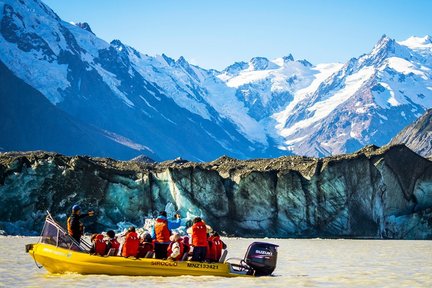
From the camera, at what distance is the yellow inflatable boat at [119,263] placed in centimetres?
3056

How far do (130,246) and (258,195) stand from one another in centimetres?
5340

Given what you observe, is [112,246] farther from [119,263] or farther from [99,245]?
[119,263]

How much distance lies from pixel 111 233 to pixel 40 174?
1950 inches

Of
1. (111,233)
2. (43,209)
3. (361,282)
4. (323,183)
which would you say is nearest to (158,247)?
(111,233)

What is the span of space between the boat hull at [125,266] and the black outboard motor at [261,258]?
1.11m

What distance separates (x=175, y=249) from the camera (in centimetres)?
3081

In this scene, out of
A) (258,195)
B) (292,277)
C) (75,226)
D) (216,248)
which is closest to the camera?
(216,248)

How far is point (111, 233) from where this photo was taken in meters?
32.2

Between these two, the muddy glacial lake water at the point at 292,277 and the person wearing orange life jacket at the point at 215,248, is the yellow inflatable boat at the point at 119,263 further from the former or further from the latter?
the person wearing orange life jacket at the point at 215,248

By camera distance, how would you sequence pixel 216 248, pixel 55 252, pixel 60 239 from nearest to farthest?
pixel 55 252 → pixel 60 239 → pixel 216 248

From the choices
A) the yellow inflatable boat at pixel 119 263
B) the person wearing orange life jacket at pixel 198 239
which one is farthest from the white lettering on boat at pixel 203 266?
the person wearing orange life jacket at pixel 198 239

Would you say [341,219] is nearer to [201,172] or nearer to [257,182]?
[257,182]

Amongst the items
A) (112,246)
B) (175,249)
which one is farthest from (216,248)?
(112,246)

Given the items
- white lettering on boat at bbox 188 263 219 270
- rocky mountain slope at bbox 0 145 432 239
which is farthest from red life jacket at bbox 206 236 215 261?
rocky mountain slope at bbox 0 145 432 239
